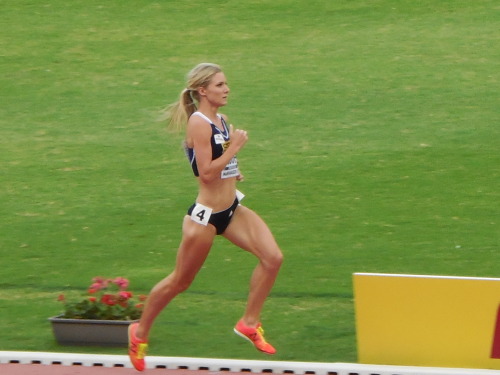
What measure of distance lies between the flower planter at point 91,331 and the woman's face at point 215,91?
5.98ft

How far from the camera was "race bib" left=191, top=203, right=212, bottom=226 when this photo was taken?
23.6 ft

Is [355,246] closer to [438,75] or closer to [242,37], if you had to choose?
[438,75]

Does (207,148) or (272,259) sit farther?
(272,259)

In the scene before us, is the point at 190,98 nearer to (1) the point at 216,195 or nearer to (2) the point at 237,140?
(2) the point at 237,140

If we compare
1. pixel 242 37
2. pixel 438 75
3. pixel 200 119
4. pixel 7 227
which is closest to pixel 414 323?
pixel 200 119

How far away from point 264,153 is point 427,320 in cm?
713

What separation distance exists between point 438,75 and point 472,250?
265 inches

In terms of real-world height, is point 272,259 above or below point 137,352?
above

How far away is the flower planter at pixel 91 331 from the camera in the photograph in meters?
8.02

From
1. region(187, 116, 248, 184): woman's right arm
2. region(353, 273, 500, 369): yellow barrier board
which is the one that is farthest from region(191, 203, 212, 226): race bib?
region(353, 273, 500, 369): yellow barrier board

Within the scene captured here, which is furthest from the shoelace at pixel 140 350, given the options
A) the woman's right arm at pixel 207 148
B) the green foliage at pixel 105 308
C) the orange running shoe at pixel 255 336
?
the woman's right arm at pixel 207 148

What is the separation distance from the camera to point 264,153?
14188 millimetres

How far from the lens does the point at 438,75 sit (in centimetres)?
1684

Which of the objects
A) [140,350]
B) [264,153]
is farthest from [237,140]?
[264,153]
